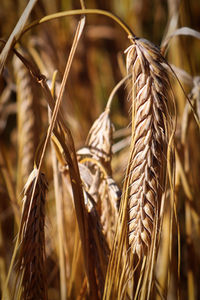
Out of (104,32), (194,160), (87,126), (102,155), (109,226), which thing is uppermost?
(104,32)

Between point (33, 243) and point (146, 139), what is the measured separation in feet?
0.81

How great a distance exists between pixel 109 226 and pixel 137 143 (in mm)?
238

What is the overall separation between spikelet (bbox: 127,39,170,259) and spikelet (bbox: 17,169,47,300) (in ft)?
0.47

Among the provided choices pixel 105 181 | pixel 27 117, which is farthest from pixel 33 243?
pixel 27 117

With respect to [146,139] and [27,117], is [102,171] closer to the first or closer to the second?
[146,139]

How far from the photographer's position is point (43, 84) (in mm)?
502

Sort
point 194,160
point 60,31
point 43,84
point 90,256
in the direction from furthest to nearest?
point 60,31 → point 194,160 → point 90,256 → point 43,84

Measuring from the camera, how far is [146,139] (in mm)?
490

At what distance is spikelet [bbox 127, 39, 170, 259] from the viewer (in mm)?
470

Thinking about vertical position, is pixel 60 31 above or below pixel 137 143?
above

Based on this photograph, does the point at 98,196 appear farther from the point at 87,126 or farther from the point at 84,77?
the point at 84,77

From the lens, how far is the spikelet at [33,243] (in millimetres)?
513

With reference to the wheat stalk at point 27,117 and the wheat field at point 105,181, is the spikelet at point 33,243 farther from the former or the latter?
the wheat stalk at point 27,117

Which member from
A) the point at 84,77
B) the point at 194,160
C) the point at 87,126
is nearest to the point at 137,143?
the point at 194,160
